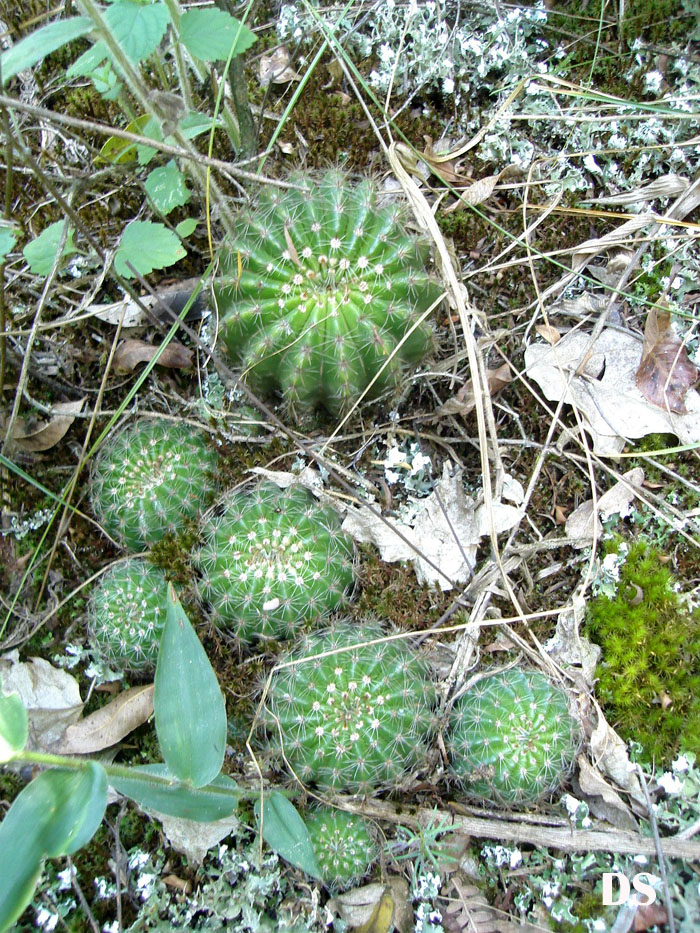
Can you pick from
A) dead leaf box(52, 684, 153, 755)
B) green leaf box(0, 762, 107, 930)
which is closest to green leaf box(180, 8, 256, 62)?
green leaf box(0, 762, 107, 930)

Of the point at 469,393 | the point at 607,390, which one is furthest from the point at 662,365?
the point at 469,393

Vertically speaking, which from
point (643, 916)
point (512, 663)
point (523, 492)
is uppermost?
point (523, 492)

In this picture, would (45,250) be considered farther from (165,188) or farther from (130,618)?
(130,618)

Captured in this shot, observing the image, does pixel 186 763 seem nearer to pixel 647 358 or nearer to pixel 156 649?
pixel 156 649

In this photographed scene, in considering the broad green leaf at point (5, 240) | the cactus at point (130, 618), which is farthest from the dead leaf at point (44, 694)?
the broad green leaf at point (5, 240)

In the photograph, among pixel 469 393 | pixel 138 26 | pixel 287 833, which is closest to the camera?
pixel 138 26

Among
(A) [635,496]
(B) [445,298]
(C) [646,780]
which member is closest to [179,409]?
(B) [445,298]
